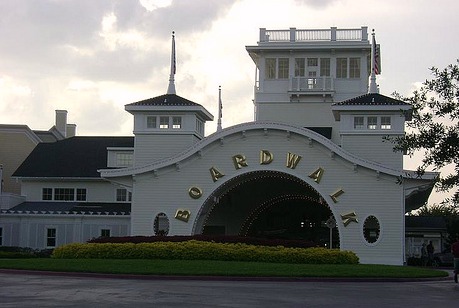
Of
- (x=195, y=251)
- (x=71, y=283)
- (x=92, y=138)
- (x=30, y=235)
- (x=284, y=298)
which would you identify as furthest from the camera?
(x=92, y=138)

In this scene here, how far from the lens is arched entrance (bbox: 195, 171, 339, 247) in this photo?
56.0 metres

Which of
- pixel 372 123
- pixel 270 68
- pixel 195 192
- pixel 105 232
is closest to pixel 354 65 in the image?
pixel 270 68

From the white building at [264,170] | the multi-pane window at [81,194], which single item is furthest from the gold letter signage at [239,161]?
the multi-pane window at [81,194]

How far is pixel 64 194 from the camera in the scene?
6047cm

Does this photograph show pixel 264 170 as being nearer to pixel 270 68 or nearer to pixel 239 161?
pixel 239 161

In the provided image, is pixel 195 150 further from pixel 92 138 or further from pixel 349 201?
pixel 92 138

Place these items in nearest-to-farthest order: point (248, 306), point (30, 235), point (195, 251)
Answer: point (248, 306)
point (195, 251)
point (30, 235)

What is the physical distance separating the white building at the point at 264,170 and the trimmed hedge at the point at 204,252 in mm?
5704

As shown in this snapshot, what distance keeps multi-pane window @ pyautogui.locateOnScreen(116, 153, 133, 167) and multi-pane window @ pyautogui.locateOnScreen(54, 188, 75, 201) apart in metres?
3.78

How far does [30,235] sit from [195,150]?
1492 cm

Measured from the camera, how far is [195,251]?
40.3m

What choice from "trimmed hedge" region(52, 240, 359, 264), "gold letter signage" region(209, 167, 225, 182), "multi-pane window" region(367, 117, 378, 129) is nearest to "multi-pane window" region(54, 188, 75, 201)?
"gold letter signage" region(209, 167, 225, 182)

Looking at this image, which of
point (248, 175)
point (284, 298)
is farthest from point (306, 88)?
point (284, 298)

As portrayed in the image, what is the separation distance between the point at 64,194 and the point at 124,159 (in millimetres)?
4859
